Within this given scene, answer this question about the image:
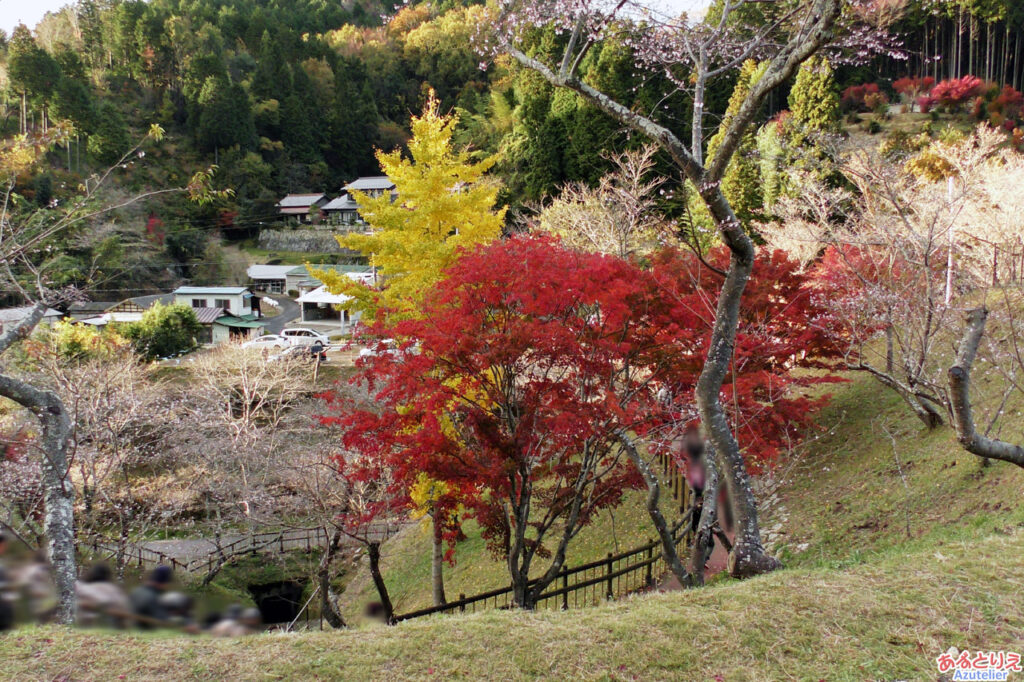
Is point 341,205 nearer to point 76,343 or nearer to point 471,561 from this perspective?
point 76,343

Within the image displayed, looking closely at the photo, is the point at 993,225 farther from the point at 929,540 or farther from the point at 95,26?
the point at 95,26

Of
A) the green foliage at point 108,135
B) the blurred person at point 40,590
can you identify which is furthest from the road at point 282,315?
the blurred person at point 40,590

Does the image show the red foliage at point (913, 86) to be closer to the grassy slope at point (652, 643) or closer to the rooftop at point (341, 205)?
the grassy slope at point (652, 643)

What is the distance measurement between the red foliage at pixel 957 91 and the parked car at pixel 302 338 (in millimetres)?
30838

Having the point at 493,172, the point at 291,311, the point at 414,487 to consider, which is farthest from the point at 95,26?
→ the point at 414,487

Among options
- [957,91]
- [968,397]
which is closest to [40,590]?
[968,397]

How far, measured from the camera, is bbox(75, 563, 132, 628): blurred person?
163 inches

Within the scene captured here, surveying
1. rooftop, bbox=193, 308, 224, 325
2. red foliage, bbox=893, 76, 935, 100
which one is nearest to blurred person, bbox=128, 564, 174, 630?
rooftop, bbox=193, 308, 224, 325

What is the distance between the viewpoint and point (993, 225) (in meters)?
12.0

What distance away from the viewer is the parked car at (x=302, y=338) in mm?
23938

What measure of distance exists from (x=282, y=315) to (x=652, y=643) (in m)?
33.5

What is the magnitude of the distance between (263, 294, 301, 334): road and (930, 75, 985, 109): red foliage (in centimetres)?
3417

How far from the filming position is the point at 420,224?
9.75 meters

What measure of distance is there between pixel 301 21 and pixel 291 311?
3842cm
